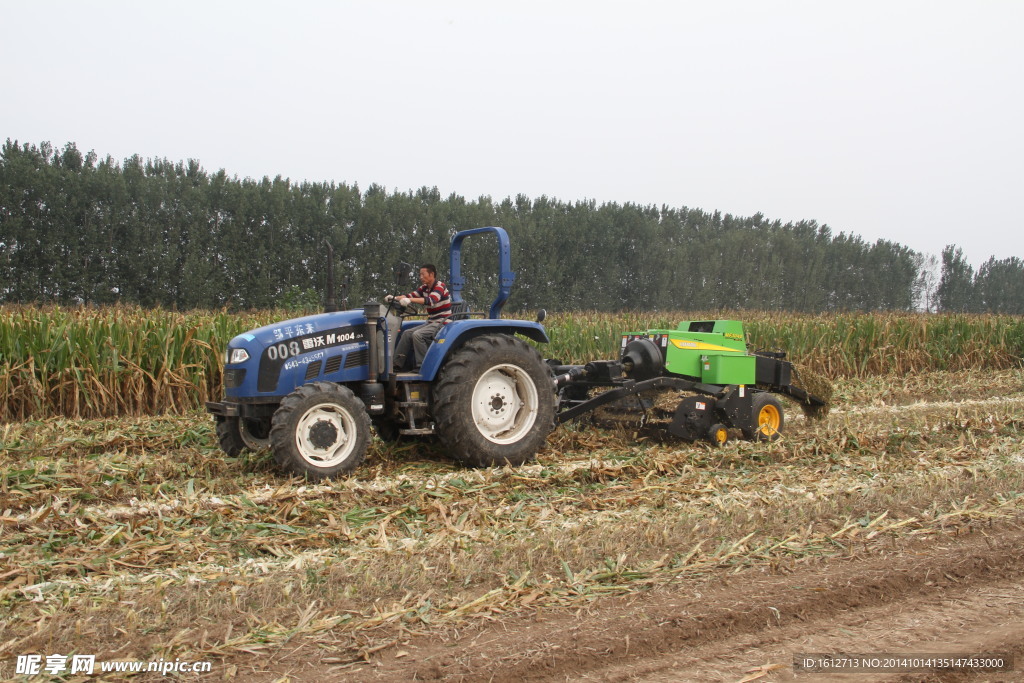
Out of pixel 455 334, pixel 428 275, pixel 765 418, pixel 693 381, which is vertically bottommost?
pixel 765 418

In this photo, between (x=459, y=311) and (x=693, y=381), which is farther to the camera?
(x=693, y=381)

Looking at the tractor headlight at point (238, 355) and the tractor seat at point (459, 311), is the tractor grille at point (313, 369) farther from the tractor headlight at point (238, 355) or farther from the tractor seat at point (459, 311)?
the tractor seat at point (459, 311)

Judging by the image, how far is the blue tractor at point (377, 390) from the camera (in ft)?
20.7

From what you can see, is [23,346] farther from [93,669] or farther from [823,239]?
[823,239]

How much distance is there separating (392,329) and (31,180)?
2468cm

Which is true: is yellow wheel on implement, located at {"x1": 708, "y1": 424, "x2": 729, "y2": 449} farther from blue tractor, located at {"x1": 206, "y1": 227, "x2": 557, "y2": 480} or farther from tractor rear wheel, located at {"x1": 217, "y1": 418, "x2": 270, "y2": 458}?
tractor rear wheel, located at {"x1": 217, "y1": 418, "x2": 270, "y2": 458}

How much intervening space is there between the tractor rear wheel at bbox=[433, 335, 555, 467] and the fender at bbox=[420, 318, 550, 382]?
0.27ft

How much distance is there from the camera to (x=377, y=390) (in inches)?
272

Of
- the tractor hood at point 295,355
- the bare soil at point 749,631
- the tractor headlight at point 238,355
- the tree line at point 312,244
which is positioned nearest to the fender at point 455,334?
the tractor hood at point 295,355

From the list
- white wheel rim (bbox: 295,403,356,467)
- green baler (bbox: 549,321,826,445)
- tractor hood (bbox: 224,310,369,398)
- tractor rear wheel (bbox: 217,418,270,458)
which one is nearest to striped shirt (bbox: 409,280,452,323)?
tractor hood (bbox: 224,310,369,398)

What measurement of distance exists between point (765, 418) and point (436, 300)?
3.61m

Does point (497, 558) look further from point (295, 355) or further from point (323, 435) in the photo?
point (295, 355)

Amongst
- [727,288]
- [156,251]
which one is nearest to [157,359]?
[156,251]

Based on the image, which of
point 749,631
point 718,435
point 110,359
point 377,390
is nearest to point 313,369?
point 377,390
